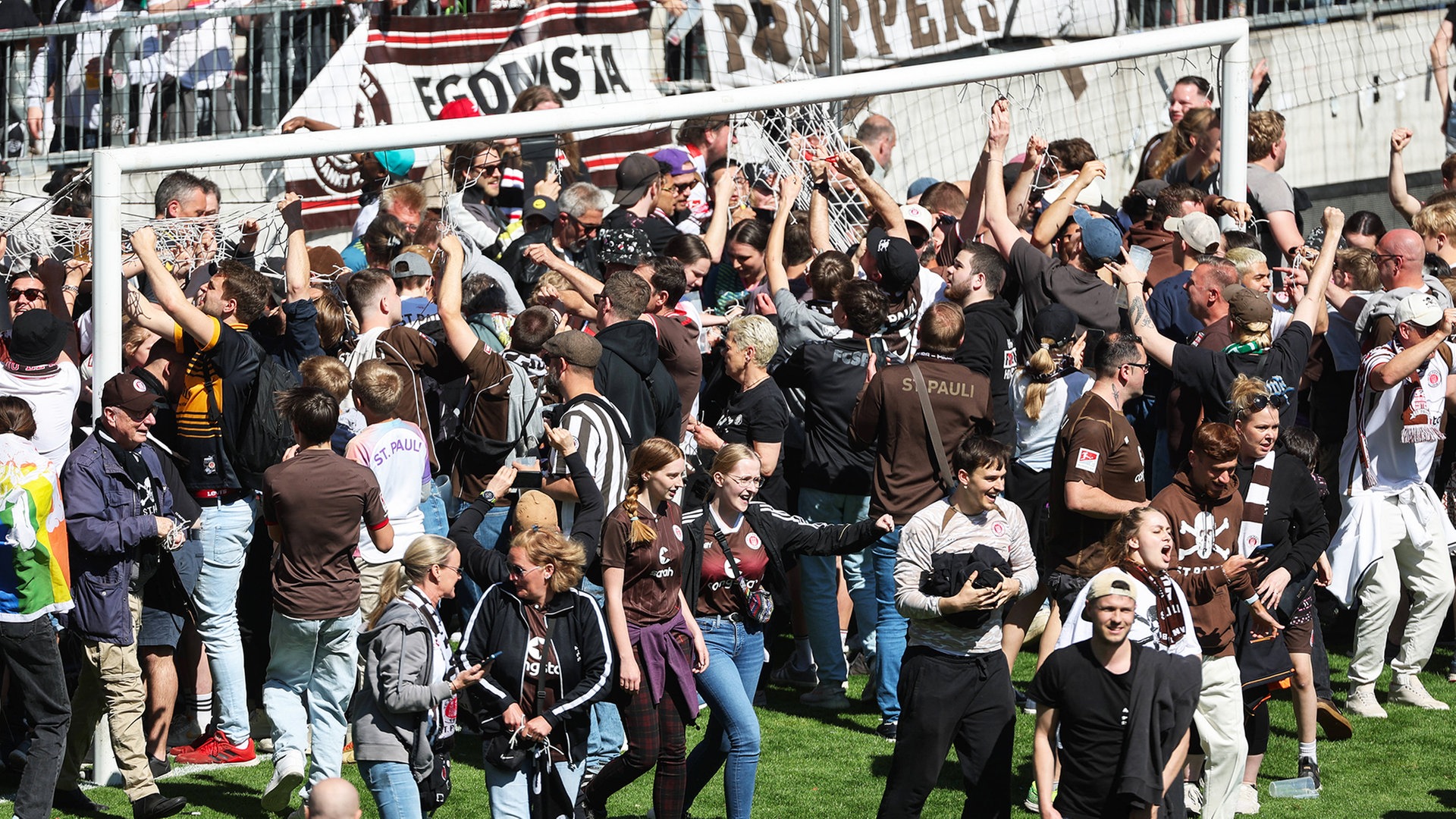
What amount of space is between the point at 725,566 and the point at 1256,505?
89.6 inches

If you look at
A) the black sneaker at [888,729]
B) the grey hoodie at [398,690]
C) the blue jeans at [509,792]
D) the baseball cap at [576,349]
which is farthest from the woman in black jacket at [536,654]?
the black sneaker at [888,729]

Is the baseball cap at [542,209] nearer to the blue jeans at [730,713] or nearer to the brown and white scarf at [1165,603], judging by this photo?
the blue jeans at [730,713]

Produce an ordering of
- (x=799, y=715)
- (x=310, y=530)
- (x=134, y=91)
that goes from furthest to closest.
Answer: (x=134, y=91)
(x=799, y=715)
(x=310, y=530)

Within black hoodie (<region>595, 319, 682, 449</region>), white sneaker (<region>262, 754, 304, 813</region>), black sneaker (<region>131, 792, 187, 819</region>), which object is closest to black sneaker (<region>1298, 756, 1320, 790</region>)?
black hoodie (<region>595, 319, 682, 449</region>)

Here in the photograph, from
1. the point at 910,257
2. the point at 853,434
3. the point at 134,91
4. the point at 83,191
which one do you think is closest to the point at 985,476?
the point at 853,434

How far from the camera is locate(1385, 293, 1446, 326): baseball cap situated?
8391 mm

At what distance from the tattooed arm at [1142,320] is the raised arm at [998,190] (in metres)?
0.58

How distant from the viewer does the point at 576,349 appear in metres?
7.52

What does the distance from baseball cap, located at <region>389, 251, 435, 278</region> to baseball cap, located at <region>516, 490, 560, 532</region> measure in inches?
89.5

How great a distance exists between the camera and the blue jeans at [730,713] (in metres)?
6.96

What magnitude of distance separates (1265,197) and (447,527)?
5304 mm

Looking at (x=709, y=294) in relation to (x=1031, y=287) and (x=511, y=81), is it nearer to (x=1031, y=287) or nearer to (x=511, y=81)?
(x=1031, y=287)

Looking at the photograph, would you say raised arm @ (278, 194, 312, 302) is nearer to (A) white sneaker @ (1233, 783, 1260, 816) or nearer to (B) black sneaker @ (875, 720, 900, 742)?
(B) black sneaker @ (875, 720, 900, 742)

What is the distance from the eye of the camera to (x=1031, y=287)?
914 cm
